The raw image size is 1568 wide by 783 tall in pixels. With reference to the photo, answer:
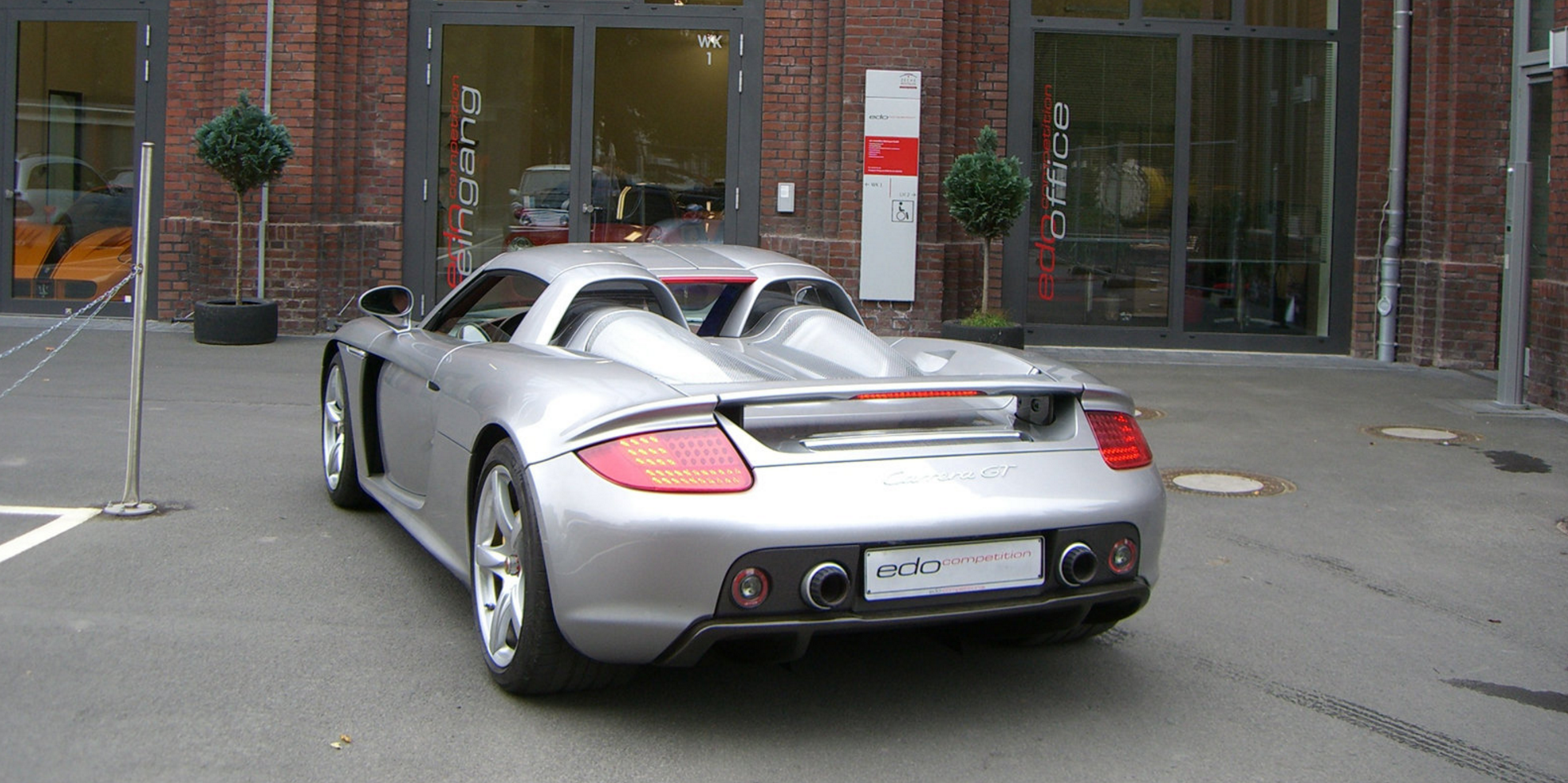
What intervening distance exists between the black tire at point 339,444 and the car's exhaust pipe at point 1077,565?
331cm

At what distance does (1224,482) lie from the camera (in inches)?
310

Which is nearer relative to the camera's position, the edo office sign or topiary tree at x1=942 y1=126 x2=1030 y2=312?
topiary tree at x1=942 y1=126 x2=1030 y2=312

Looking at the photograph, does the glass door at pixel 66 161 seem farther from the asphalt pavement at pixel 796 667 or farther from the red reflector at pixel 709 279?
the red reflector at pixel 709 279

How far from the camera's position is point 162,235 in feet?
46.5

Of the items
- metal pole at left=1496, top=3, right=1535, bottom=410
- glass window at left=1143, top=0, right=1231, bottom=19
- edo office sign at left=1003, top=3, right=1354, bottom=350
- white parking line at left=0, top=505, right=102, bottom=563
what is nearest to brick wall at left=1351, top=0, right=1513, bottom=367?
edo office sign at left=1003, top=3, right=1354, bottom=350

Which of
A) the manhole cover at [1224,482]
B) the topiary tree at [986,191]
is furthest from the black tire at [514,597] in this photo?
the topiary tree at [986,191]

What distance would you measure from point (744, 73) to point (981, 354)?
9500mm

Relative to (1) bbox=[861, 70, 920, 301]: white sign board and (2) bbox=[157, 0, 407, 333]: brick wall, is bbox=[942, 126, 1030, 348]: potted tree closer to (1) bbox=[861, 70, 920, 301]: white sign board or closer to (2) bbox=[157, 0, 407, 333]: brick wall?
(1) bbox=[861, 70, 920, 301]: white sign board

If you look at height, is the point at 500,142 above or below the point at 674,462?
above

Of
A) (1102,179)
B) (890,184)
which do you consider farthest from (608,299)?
(1102,179)

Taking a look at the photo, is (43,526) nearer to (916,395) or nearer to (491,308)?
(491,308)

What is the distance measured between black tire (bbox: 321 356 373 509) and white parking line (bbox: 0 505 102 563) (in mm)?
942

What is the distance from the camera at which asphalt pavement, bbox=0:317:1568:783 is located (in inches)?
150

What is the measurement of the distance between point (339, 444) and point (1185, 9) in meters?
10.1
